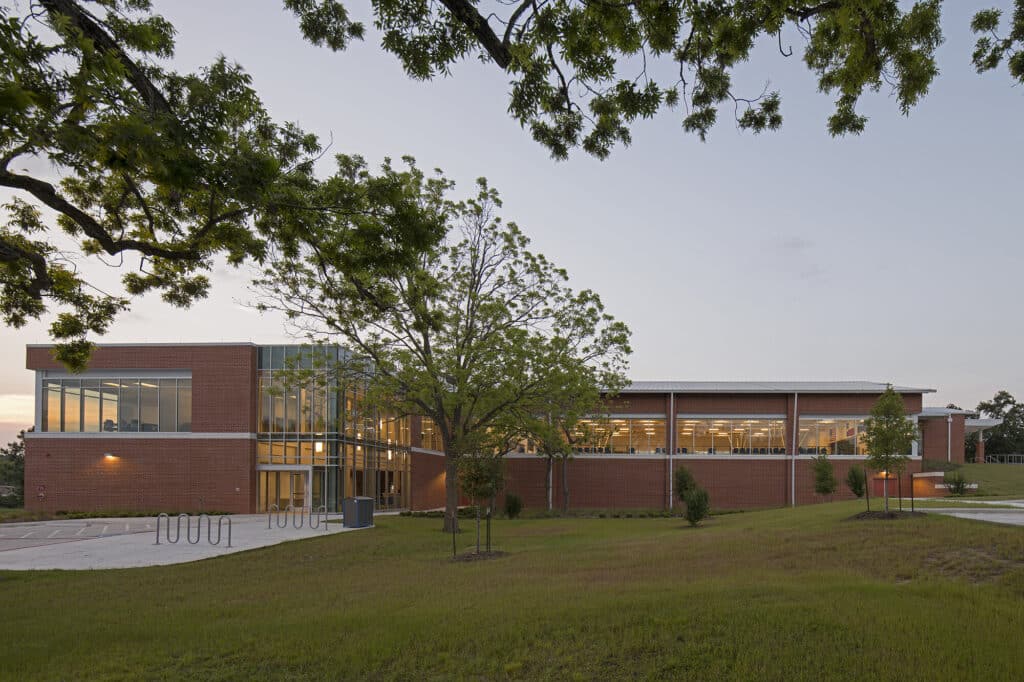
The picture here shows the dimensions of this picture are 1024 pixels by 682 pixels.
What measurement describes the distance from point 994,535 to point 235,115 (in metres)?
14.6

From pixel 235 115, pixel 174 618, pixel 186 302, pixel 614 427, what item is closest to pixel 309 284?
pixel 186 302

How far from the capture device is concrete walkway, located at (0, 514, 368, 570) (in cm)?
1864

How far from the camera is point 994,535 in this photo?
13672 millimetres

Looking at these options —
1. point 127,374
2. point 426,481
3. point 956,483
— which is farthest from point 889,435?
point 426,481

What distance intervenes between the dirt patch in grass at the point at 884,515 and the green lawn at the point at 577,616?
1983 millimetres

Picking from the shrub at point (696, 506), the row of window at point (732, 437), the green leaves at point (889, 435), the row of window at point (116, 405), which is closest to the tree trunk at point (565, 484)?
the row of window at point (732, 437)

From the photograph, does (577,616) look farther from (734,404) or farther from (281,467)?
(734,404)

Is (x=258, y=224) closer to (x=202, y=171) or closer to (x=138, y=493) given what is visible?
(x=202, y=171)

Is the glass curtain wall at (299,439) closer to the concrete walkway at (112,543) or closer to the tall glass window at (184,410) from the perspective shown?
the tall glass window at (184,410)

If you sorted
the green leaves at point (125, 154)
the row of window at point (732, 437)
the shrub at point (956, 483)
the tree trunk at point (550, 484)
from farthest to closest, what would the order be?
the tree trunk at point (550, 484)
the row of window at point (732, 437)
the shrub at point (956, 483)
the green leaves at point (125, 154)

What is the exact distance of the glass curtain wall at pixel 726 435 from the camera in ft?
151

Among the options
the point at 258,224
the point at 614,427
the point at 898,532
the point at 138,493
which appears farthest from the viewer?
the point at 614,427

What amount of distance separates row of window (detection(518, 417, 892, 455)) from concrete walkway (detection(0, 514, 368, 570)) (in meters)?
21.0

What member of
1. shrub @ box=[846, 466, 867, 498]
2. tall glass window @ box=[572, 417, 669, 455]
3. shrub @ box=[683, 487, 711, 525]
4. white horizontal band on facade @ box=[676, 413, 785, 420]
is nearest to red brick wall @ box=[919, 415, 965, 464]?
white horizontal band on facade @ box=[676, 413, 785, 420]
